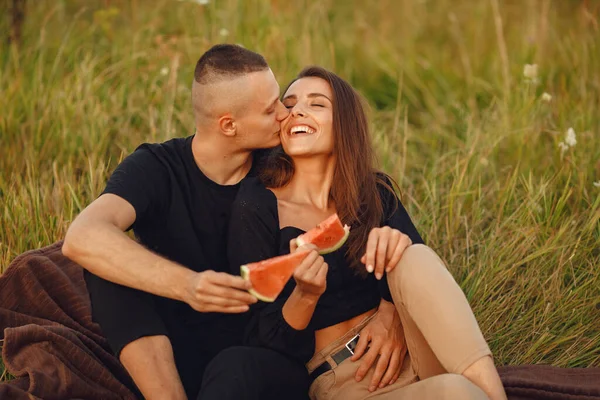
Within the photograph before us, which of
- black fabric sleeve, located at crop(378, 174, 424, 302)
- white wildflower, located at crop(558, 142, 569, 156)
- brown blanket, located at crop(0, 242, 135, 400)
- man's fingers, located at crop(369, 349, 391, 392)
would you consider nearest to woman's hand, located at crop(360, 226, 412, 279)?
black fabric sleeve, located at crop(378, 174, 424, 302)

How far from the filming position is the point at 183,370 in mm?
4133

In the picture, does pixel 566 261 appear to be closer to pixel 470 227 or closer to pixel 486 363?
pixel 470 227

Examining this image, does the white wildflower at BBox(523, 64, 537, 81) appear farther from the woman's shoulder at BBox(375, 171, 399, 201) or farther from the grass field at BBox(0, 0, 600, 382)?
the woman's shoulder at BBox(375, 171, 399, 201)

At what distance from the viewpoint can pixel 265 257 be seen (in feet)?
13.4

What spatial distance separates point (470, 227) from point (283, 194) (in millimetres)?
1663

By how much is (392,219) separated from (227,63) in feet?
3.57

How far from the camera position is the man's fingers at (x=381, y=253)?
3.80m

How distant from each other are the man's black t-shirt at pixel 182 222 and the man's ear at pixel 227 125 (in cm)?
20

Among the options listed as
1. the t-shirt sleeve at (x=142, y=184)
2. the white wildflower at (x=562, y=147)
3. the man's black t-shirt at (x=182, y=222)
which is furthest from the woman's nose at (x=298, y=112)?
the white wildflower at (x=562, y=147)

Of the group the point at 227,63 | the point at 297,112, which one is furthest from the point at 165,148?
the point at 297,112

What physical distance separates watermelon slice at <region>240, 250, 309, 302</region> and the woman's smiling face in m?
0.86

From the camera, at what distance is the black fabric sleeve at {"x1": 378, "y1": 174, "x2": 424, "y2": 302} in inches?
162

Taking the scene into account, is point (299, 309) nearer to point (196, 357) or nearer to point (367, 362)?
point (367, 362)

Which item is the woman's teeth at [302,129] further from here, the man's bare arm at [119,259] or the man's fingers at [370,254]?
the man's bare arm at [119,259]
